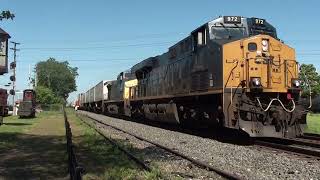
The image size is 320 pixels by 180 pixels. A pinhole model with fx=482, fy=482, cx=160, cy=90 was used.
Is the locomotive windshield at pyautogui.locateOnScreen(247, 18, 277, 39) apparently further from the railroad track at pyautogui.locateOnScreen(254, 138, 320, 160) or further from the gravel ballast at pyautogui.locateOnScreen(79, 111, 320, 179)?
the gravel ballast at pyautogui.locateOnScreen(79, 111, 320, 179)

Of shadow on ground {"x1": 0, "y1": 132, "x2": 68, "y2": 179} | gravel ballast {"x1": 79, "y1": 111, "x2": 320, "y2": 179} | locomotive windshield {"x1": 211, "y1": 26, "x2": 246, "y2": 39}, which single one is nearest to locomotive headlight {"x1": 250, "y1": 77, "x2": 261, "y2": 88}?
gravel ballast {"x1": 79, "y1": 111, "x2": 320, "y2": 179}

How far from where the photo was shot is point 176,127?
2261 centimetres

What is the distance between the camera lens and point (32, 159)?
12.2 meters

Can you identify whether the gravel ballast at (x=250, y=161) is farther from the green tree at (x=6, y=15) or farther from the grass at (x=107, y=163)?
the green tree at (x=6, y=15)

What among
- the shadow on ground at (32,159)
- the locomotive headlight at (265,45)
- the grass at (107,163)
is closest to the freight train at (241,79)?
the locomotive headlight at (265,45)

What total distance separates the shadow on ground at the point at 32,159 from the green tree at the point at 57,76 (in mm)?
138097

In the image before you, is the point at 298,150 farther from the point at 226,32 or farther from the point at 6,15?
the point at 6,15

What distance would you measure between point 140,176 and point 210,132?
32.7ft

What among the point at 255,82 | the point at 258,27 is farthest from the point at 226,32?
the point at 255,82

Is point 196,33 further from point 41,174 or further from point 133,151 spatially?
point 41,174

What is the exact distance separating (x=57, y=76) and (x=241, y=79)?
146 metres

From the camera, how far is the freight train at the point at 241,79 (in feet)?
47.0

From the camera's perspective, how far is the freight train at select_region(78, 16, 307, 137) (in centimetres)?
1431

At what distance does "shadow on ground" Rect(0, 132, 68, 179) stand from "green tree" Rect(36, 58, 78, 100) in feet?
453
